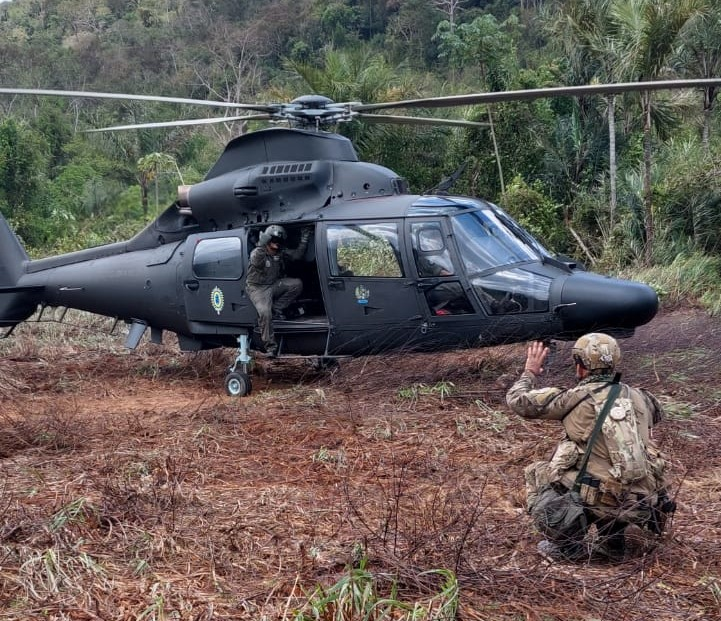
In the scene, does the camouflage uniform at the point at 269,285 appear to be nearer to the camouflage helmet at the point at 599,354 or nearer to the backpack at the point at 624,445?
the camouflage helmet at the point at 599,354

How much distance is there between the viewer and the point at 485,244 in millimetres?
7816

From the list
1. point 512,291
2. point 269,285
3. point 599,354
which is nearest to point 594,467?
point 599,354

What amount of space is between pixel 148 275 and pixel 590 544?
660 cm

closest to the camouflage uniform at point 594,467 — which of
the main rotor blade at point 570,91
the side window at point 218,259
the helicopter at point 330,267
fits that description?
the main rotor blade at point 570,91

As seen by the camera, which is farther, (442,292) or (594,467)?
(442,292)

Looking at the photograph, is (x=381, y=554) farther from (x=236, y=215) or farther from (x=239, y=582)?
(x=236, y=215)

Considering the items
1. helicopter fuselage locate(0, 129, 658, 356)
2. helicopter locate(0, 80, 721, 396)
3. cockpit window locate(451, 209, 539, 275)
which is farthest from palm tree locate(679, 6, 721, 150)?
helicopter fuselage locate(0, 129, 658, 356)

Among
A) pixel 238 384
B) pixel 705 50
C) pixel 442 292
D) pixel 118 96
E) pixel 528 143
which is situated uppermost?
pixel 118 96

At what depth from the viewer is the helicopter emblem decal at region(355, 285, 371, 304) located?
26.8 feet

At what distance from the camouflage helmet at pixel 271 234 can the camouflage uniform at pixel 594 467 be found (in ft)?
14.8

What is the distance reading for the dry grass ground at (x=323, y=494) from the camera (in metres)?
3.63

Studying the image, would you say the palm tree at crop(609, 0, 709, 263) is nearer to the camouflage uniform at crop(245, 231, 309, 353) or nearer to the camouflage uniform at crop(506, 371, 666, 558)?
the camouflage uniform at crop(245, 231, 309, 353)

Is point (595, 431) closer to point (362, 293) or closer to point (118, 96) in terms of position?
point (362, 293)

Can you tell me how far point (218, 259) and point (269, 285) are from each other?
0.69 m
